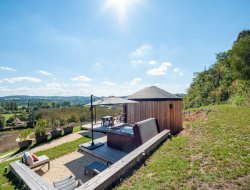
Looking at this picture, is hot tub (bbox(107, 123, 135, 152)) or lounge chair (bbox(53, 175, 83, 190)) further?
hot tub (bbox(107, 123, 135, 152))

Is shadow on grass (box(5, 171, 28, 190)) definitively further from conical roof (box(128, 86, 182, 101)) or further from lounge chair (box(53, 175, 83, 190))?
conical roof (box(128, 86, 182, 101))

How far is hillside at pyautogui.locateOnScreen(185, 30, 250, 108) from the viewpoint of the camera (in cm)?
1574

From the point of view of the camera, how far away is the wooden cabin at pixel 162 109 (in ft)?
31.2

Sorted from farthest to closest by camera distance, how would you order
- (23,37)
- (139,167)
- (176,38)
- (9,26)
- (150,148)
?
(176,38) → (23,37) → (9,26) → (150,148) → (139,167)

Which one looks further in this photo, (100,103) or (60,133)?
(60,133)

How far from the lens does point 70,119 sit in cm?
2322

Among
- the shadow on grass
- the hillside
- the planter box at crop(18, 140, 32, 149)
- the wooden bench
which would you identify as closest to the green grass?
the shadow on grass

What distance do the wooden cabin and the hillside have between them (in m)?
8.21

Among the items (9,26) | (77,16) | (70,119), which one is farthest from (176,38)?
(70,119)

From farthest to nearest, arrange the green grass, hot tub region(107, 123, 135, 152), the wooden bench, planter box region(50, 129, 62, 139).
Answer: planter box region(50, 129, 62, 139)
hot tub region(107, 123, 135, 152)
the green grass
the wooden bench

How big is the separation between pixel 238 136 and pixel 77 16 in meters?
9.77

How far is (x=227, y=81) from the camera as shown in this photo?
19.9 meters

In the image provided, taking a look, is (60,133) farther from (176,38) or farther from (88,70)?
(176,38)

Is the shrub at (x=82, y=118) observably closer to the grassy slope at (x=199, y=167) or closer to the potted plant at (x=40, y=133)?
the potted plant at (x=40, y=133)
